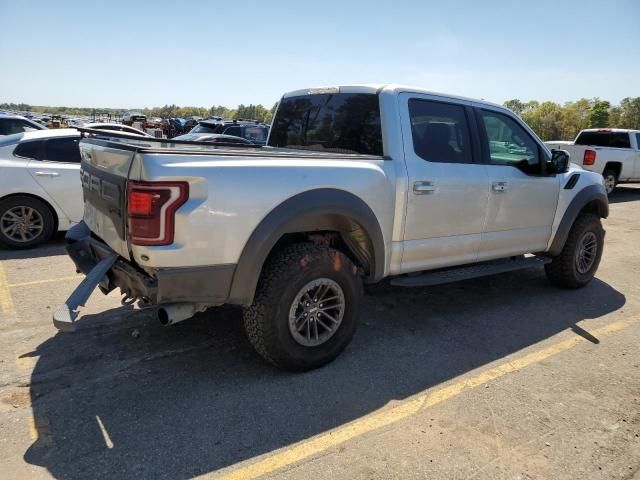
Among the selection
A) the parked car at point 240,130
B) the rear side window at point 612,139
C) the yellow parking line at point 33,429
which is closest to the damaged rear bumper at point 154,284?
the yellow parking line at point 33,429

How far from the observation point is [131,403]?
9.62 ft

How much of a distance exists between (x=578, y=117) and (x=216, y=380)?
194 ft

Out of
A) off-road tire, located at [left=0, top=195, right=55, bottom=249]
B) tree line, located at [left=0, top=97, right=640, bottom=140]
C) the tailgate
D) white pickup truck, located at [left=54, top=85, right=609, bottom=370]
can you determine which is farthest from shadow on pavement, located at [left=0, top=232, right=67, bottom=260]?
tree line, located at [left=0, top=97, right=640, bottom=140]

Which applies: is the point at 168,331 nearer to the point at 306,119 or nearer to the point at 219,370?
the point at 219,370

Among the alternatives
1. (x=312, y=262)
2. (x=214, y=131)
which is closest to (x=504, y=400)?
(x=312, y=262)

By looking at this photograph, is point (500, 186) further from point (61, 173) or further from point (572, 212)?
point (61, 173)

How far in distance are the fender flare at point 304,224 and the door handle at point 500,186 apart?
139 cm

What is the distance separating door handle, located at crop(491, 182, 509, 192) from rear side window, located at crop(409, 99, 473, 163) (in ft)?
1.08

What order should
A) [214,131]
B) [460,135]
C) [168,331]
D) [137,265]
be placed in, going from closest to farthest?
[137,265] → [168,331] → [460,135] → [214,131]

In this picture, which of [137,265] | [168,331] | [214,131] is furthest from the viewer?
[214,131]

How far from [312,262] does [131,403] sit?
140 cm

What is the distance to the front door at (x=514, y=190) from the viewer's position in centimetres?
441

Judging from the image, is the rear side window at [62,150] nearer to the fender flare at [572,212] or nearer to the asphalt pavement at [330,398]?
the asphalt pavement at [330,398]

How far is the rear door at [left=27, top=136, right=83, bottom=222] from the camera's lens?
6.29 m
